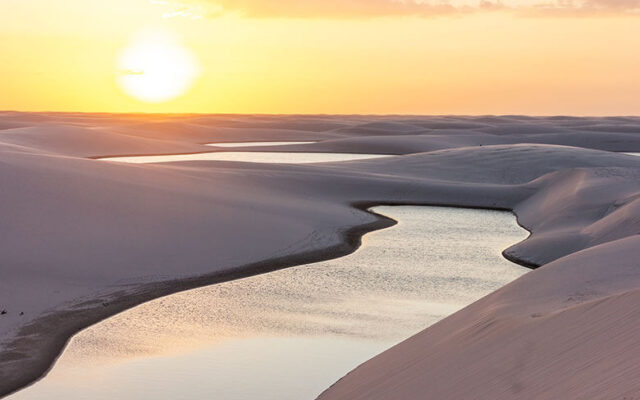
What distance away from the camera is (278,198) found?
101ft

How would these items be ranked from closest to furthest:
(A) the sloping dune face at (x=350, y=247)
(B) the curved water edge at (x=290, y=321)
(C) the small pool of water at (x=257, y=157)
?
(A) the sloping dune face at (x=350, y=247) < (B) the curved water edge at (x=290, y=321) < (C) the small pool of water at (x=257, y=157)

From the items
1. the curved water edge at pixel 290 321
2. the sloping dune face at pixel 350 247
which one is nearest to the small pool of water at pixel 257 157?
the sloping dune face at pixel 350 247

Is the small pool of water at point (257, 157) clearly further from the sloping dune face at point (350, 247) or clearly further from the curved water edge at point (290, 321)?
the curved water edge at point (290, 321)

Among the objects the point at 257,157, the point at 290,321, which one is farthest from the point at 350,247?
the point at 257,157

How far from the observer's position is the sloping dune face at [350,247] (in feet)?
27.5

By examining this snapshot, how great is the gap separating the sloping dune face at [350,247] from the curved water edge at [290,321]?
2.32 feet

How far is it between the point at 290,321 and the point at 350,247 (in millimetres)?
8580

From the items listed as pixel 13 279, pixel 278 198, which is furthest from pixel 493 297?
pixel 278 198

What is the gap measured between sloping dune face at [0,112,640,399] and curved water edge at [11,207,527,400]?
0.71m

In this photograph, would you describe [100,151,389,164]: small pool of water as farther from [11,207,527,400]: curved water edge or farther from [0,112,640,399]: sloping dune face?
[11,207,527,400]: curved water edge

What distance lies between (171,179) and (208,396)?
791 inches

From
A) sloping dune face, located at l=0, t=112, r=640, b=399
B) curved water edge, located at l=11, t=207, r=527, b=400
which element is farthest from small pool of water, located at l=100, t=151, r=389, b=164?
curved water edge, located at l=11, t=207, r=527, b=400

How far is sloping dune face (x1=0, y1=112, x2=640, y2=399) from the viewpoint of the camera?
838 centimetres

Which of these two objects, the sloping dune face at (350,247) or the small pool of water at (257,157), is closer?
the sloping dune face at (350,247)
